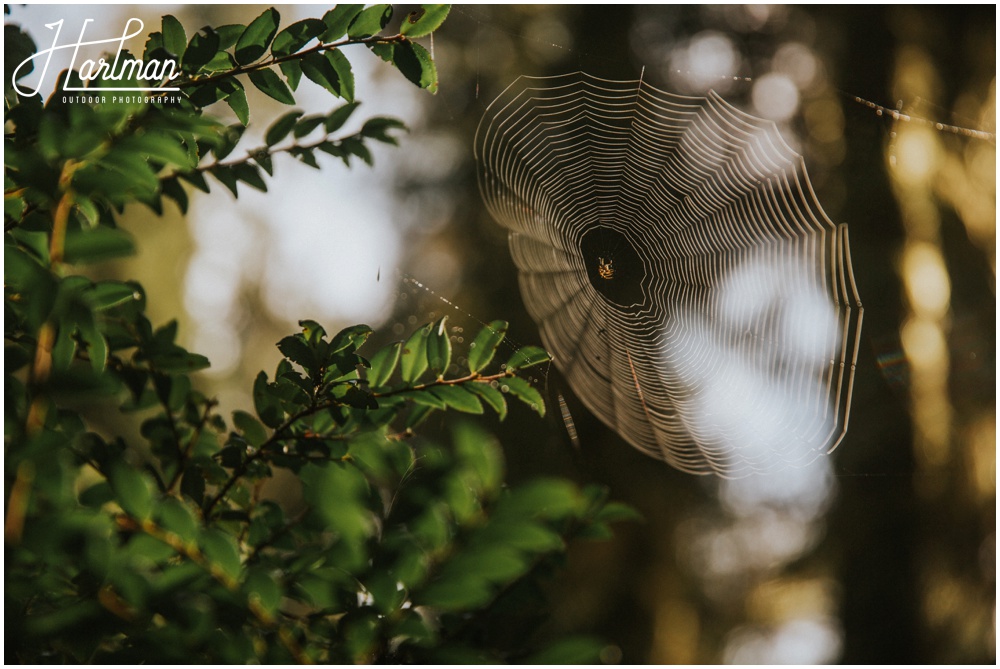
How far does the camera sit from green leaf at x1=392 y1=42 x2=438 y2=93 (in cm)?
49

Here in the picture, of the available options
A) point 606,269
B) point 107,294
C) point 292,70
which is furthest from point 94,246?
point 606,269

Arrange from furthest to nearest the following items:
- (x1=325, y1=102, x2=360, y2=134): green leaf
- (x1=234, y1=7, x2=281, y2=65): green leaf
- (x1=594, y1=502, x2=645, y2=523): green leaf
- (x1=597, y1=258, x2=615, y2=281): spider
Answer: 1. (x1=597, y1=258, x2=615, y2=281): spider
2. (x1=325, y1=102, x2=360, y2=134): green leaf
3. (x1=234, y1=7, x2=281, y2=65): green leaf
4. (x1=594, y1=502, x2=645, y2=523): green leaf

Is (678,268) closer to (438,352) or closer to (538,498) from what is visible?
(438,352)

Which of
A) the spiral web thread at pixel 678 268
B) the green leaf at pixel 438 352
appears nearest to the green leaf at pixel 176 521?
the green leaf at pixel 438 352

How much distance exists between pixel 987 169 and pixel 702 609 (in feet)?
7.33

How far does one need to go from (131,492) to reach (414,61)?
392 millimetres

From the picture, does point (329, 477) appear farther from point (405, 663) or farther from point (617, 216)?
point (617, 216)

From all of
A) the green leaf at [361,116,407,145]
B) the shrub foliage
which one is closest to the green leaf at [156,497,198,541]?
the shrub foliage

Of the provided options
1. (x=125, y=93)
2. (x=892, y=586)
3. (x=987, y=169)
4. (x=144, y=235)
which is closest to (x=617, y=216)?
(x=125, y=93)

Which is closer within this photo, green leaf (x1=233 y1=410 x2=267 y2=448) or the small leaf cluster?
the small leaf cluster

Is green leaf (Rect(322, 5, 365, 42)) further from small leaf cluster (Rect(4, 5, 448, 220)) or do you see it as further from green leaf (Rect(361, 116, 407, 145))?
green leaf (Rect(361, 116, 407, 145))

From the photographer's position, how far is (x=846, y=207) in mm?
2150

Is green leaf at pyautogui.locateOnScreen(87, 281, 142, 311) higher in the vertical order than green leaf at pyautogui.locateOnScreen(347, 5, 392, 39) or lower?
lower

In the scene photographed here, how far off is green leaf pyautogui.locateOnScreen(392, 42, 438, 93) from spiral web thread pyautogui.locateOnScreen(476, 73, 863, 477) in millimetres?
868
